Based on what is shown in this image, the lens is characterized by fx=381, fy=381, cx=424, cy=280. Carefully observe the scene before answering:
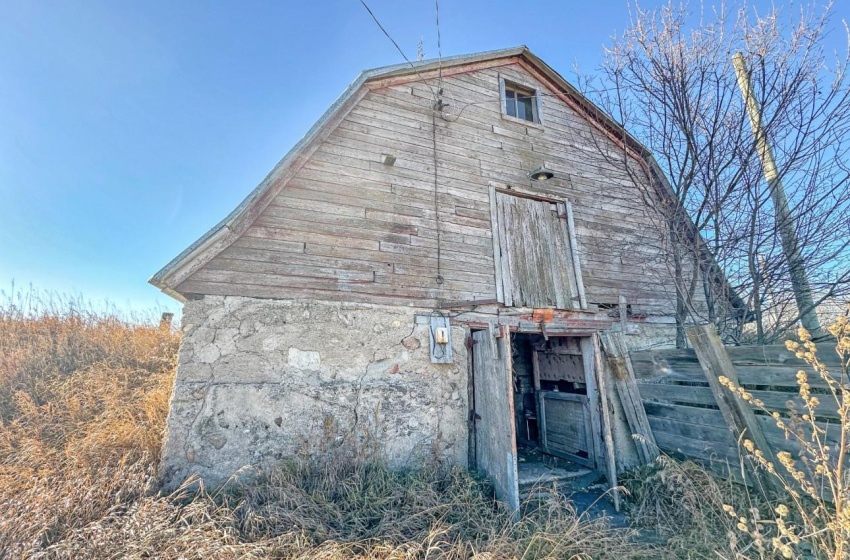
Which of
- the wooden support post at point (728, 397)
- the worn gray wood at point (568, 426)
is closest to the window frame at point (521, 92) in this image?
the wooden support post at point (728, 397)

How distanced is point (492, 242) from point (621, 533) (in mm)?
3585

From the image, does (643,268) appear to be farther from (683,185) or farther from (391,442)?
(391,442)

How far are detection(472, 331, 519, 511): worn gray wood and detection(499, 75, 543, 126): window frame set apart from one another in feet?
12.5

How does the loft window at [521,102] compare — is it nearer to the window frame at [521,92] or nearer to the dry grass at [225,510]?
the window frame at [521,92]

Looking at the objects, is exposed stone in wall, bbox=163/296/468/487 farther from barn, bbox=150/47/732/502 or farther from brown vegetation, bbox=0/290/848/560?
brown vegetation, bbox=0/290/848/560

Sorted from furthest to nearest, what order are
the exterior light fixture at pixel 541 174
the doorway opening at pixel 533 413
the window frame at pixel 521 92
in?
the window frame at pixel 521 92, the exterior light fixture at pixel 541 174, the doorway opening at pixel 533 413

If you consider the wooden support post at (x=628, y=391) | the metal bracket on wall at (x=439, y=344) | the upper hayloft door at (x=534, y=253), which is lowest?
the wooden support post at (x=628, y=391)

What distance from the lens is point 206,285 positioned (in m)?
4.04

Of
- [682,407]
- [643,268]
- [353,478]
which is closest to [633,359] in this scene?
[682,407]

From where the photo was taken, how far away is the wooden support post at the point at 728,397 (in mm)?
3512

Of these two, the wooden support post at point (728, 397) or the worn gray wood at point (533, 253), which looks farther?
the worn gray wood at point (533, 253)

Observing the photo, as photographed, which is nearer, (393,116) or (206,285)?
(206,285)

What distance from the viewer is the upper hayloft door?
17.7 ft

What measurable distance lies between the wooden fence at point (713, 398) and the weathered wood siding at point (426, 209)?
5.07ft
